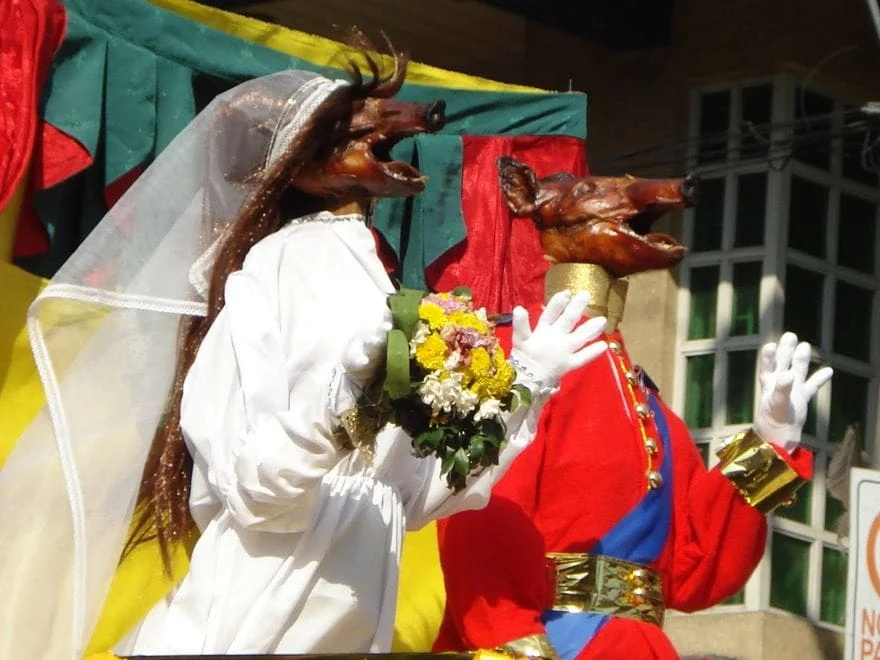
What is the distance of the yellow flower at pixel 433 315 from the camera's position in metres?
4.09

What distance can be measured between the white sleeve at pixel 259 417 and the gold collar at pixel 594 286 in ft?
3.09

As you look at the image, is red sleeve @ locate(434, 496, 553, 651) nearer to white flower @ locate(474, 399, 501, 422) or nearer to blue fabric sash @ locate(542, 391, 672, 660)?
blue fabric sash @ locate(542, 391, 672, 660)

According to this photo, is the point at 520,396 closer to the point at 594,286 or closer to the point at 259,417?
the point at 259,417

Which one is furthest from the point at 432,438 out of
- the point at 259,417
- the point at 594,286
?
the point at 594,286

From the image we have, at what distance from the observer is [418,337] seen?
4.07 m

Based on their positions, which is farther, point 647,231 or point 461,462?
point 647,231

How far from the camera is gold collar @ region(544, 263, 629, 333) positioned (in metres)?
5.08

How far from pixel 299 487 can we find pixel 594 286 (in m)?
1.19

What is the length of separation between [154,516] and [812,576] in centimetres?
269

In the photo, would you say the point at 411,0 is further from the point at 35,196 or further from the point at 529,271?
the point at 35,196

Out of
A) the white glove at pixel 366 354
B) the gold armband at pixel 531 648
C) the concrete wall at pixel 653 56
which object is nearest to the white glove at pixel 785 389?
the gold armband at pixel 531 648

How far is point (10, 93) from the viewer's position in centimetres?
518

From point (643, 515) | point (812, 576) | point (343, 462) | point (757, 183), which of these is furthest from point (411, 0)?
point (343, 462)

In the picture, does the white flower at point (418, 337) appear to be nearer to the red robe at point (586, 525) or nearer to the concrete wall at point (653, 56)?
the red robe at point (586, 525)
